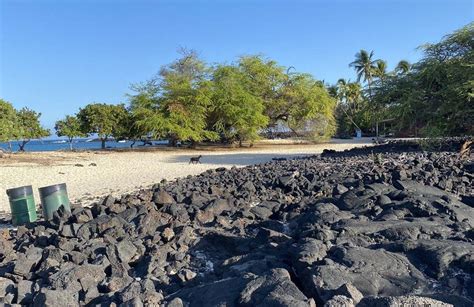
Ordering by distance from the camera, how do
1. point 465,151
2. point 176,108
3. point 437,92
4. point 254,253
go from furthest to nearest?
1. point 176,108
2. point 437,92
3. point 465,151
4. point 254,253

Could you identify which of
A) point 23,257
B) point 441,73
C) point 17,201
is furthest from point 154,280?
point 441,73

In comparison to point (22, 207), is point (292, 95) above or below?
above

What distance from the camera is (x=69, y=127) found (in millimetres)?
35125

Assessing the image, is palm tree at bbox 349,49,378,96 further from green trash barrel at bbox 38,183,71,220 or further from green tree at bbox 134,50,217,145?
green trash barrel at bbox 38,183,71,220

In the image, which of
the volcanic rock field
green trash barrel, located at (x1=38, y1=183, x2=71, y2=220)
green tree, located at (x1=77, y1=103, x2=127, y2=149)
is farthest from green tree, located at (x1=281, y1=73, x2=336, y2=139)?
green trash barrel, located at (x1=38, y1=183, x2=71, y2=220)

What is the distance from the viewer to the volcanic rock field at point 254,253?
305 cm

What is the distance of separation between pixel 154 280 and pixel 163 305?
1.99 ft

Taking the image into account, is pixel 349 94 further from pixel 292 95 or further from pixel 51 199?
pixel 51 199

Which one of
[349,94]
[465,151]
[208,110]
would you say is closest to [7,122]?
[208,110]

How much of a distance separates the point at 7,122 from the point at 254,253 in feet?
85.8

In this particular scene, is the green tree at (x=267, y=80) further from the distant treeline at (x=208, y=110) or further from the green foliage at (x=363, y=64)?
the green foliage at (x=363, y=64)

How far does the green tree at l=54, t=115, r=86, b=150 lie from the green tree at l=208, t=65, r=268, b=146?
10519mm

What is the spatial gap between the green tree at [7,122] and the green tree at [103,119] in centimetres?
634

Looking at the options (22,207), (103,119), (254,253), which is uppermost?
(103,119)
